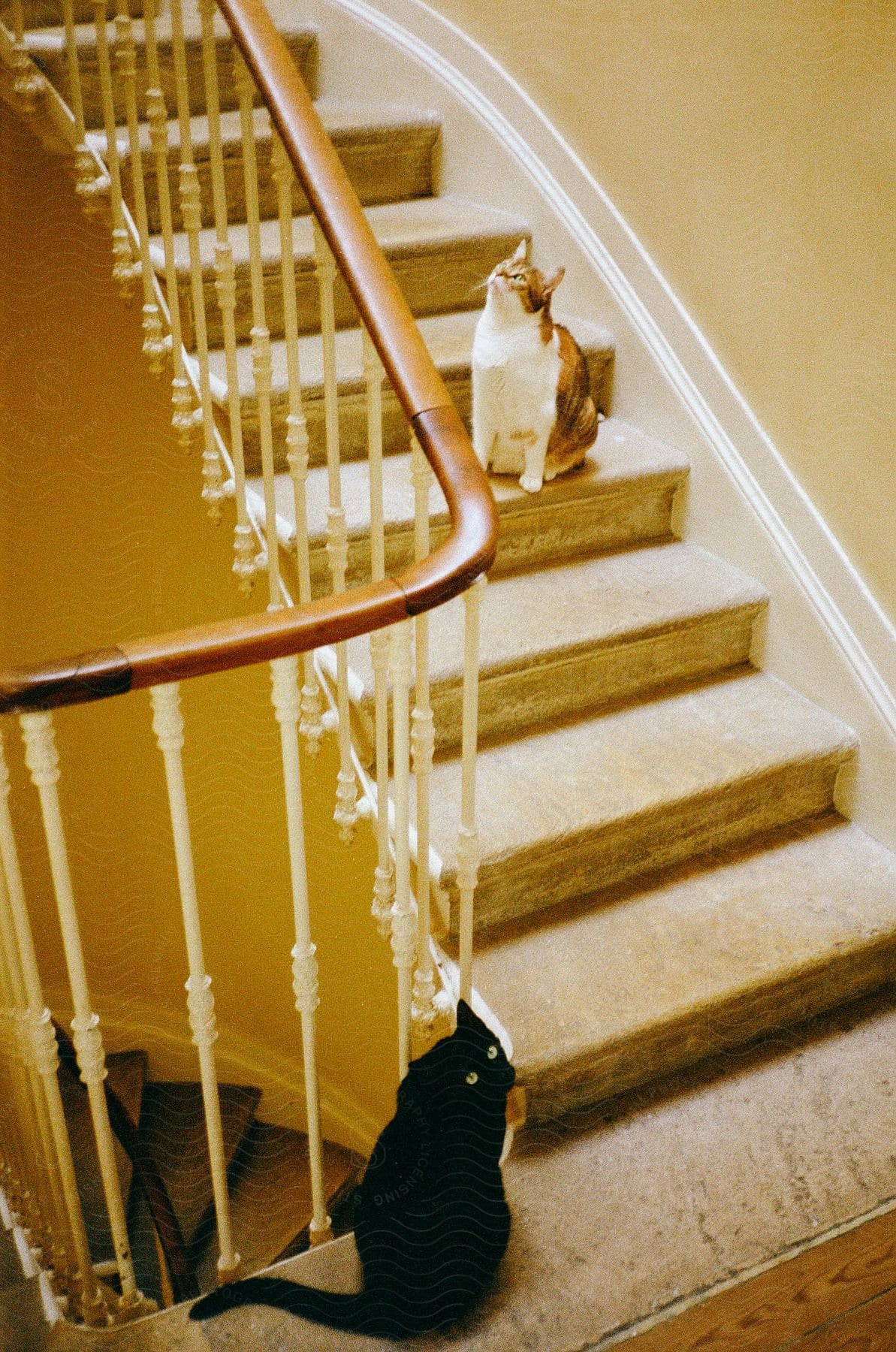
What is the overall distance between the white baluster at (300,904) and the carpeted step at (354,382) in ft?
3.33

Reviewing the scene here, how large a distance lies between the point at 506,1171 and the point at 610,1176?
171 mm

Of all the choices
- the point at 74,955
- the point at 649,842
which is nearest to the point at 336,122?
the point at 649,842

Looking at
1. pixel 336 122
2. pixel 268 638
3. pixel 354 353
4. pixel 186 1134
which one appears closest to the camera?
pixel 268 638

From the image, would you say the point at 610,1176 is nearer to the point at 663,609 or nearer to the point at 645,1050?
the point at 645,1050

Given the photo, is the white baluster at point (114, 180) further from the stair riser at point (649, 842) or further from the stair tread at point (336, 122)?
the stair riser at point (649, 842)

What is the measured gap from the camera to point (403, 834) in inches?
63.8

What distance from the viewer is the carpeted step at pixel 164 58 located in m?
2.39

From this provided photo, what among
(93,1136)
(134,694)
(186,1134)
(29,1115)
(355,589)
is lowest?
(186,1134)

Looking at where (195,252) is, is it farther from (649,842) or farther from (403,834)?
(649,842)

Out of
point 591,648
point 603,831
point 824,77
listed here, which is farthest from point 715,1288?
point 824,77

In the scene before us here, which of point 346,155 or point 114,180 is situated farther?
point 346,155

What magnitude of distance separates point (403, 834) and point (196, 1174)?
8.24 feet

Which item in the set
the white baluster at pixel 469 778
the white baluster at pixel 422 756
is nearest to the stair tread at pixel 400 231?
the white baluster at pixel 422 756

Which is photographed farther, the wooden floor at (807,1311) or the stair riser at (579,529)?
the stair riser at (579,529)
